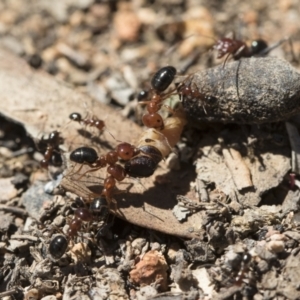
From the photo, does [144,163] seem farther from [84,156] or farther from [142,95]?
[142,95]

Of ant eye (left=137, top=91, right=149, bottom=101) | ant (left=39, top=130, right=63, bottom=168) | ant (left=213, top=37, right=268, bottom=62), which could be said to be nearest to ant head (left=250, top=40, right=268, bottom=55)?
ant (left=213, top=37, right=268, bottom=62)

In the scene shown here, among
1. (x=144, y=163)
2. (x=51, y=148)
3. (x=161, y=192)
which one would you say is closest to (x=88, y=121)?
(x=51, y=148)

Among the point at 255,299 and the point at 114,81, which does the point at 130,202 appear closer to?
the point at 255,299

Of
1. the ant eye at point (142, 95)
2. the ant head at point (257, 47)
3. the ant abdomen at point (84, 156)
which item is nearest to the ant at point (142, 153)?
the ant abdomen at point (84, 156)

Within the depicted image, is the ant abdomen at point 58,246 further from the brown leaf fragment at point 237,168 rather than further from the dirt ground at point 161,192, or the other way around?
the brown leaf fragment at point 237,168

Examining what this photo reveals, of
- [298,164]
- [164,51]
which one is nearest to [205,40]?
[164,51]
